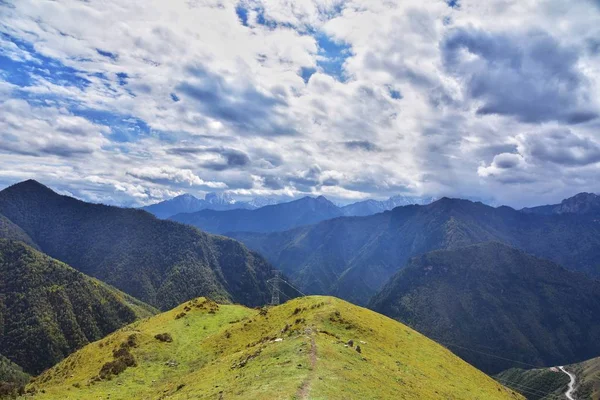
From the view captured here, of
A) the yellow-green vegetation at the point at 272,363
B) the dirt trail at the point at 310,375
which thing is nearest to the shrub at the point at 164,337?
the yellow-green vegetation at the point at 272,363

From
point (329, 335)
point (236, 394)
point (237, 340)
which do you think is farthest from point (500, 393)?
point (236, 394)

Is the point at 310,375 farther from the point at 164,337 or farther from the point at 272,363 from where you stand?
the point at 164,337

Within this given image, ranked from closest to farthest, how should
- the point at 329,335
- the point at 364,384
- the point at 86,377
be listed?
the point at 364,384
the point at 329,335
the point at 86,377

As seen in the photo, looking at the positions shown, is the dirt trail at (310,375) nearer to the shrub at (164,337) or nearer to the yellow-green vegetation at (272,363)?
the yellow-green vegetation at (272,363)

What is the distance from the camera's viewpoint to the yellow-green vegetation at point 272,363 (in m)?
41.6

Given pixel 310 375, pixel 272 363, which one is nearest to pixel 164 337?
pixel 272 363

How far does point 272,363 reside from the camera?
46312 mm

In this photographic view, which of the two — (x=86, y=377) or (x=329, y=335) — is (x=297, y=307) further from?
(x=86, y=377)

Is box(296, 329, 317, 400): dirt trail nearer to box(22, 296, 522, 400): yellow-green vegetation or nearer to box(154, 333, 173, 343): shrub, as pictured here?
box(22, 296, 522, 400): yellow-green vegetation

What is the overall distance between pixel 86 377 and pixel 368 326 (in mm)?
47863

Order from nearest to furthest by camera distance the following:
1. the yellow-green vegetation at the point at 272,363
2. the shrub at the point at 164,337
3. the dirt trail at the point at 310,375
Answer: the dirt trail at the point at 310,375 < the yellow-green vegetation at the point at 272,363 < the shrub at the point at 164,337

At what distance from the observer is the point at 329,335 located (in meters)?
60.5

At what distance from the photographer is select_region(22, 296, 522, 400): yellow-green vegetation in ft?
136

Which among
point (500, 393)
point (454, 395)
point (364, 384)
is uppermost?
point (364, 384)
